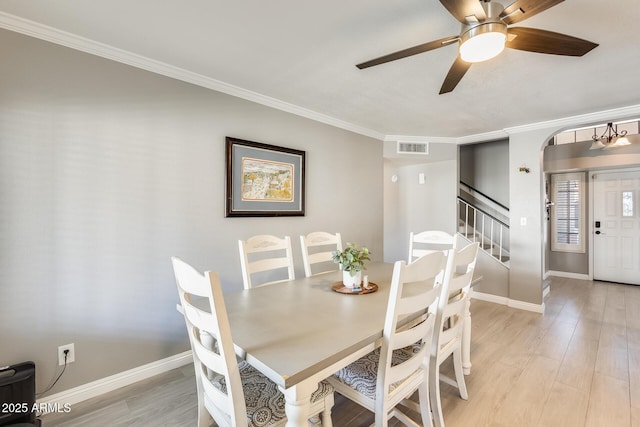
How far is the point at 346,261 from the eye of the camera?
1.81 m

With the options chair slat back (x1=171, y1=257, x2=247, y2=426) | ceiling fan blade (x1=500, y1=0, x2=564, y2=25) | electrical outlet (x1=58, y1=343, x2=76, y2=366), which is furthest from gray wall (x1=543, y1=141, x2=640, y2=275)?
electrical outlet (x1=58, y1=343, x2=76, y2=366)

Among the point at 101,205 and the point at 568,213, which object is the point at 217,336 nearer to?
the point at 101,205

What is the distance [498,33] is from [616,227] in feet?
19.0

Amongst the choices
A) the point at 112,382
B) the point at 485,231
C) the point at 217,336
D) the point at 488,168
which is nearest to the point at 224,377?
the point at 217,336

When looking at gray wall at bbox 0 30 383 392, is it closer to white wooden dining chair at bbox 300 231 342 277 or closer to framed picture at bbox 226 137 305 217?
framed picture at bbox 226 137 305 217

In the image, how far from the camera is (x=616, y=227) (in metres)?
5.01

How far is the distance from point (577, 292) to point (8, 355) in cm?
654

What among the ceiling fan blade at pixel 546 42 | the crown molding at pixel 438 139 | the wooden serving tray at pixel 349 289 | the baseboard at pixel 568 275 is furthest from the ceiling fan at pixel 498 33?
the baseboard at pixel 568 275

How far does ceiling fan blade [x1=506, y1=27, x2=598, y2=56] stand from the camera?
1.42m

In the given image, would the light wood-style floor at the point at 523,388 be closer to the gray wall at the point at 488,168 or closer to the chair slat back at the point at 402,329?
the chair slat back at the point at 402,329

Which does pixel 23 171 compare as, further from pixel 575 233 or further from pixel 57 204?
pixel 575 233

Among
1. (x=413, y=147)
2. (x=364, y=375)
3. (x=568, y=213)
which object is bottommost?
(x=364, y=375)

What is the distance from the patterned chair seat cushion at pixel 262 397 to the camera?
1.15m

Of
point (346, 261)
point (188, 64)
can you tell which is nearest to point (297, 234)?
point (346, 261)
